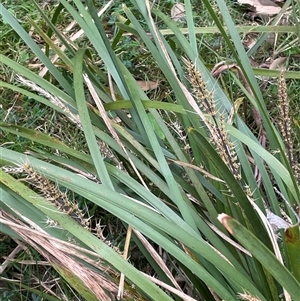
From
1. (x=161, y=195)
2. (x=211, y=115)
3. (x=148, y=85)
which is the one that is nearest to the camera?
(x=211, y=115)

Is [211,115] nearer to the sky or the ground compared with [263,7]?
nearer to the sky

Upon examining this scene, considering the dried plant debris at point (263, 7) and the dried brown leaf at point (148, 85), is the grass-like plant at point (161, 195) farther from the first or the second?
the dried plant debris at point (263, 7)

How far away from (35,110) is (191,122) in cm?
77

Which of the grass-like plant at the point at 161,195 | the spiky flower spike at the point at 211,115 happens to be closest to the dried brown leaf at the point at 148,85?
the grass-like plant at the point at 161,195

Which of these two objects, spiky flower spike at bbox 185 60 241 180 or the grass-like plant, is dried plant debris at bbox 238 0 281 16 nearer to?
the grass-like plant

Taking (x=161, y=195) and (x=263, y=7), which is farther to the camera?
(x=263, y=7)

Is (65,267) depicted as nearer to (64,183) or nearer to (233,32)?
(64,183)

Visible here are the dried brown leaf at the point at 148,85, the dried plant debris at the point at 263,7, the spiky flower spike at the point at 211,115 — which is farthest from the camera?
the dried plant debris at the point at 263,7

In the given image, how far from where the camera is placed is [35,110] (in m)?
1.65

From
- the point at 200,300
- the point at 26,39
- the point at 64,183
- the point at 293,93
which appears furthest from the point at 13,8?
the point at 200,300

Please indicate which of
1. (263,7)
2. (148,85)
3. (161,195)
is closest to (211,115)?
(161,195)

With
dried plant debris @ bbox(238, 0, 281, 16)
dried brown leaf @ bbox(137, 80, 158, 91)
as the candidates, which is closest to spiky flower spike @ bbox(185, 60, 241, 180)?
dried brown leaf @ bbox(137, 80, 158, 91)

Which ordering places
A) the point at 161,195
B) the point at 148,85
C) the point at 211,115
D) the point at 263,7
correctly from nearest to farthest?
the point at 211,115 → the point at 161,195 → the point at 148,85 → the point at 263,7

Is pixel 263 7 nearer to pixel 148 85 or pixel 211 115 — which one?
pixel 148 85
